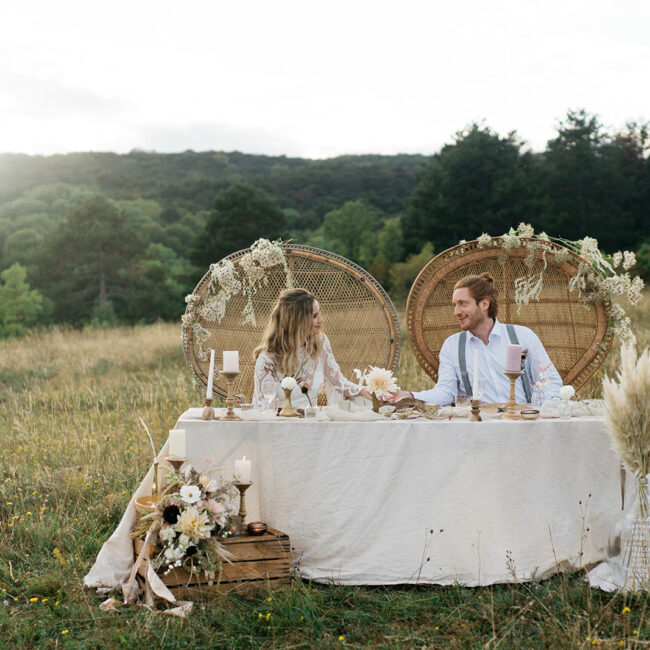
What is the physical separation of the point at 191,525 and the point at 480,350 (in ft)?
7.60

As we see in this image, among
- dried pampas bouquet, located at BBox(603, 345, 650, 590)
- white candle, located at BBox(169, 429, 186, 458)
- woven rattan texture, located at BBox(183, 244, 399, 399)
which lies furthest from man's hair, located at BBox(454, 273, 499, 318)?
white candle, located at BBox(169, 429, 186, 458)

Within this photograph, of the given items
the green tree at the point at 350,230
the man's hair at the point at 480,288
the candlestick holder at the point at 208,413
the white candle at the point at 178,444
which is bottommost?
the white candle at the point at 178,444

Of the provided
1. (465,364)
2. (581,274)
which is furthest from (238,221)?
(465,364)

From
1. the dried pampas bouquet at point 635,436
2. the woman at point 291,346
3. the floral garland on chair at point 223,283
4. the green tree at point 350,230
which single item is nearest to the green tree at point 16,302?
the green tree at point 350,230

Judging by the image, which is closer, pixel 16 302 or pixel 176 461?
pixel 176 461

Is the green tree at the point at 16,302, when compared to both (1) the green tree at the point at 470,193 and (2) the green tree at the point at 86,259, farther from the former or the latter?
(1) the green tree at the point at 470,193

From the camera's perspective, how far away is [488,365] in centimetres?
458

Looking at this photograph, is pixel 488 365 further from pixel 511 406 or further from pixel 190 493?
pixel 190 493

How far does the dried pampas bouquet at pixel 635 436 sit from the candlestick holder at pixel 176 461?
1863 millimetres

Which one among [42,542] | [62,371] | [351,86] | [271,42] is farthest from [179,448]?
[351,86]

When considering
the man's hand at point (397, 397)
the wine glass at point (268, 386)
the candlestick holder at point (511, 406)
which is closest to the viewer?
the candlestick holder at point (511, 406)

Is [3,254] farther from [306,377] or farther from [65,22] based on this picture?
[306,377]

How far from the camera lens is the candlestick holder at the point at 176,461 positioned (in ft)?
10.5

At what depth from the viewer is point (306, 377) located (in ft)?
14.4
